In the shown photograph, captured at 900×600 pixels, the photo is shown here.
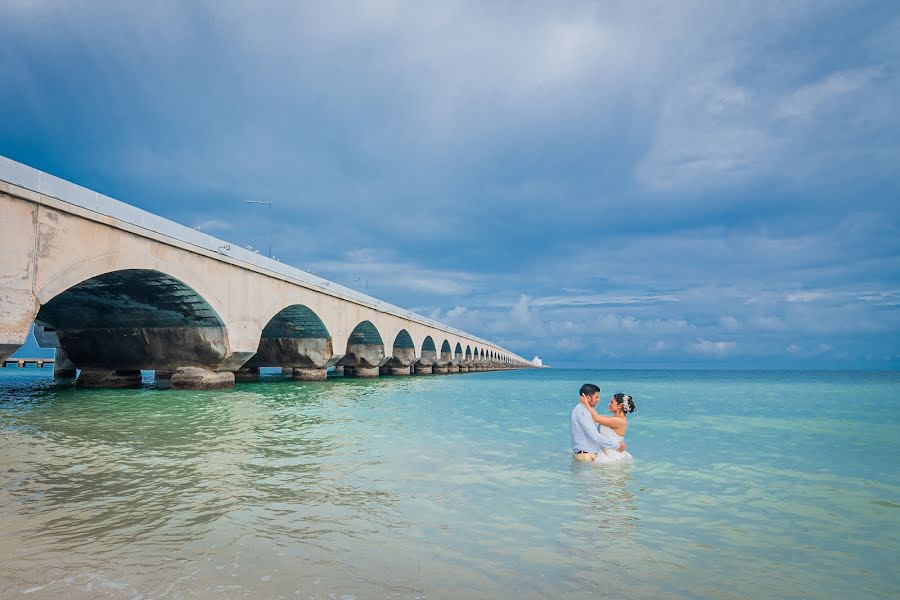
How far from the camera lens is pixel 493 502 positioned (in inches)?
229

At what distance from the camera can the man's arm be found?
7902mm

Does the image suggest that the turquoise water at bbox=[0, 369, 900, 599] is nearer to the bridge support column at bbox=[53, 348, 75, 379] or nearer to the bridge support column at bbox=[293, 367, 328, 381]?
the bridge support column at bbox=[293, 367, 328, 381]

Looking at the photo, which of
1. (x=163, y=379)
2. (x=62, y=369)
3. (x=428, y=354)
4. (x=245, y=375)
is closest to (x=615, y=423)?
(x=163, y=379)

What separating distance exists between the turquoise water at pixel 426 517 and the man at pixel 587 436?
42cm

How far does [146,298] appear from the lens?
18422 mm

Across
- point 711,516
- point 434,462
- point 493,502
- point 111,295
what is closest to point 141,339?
point 111,295

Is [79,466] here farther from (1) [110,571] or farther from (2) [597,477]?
(2) [597,477]

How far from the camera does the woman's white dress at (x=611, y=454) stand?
26.2 feet

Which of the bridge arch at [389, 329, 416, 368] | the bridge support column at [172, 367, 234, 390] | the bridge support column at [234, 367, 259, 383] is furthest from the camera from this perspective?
the bridge arch at [389, 329, 416, 368]

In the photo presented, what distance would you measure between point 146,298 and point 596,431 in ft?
55.1

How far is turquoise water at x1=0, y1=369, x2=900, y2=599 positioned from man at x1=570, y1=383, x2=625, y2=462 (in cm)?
42

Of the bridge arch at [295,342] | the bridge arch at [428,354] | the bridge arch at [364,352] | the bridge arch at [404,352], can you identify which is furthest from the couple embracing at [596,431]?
the bridge arch at [428,354]

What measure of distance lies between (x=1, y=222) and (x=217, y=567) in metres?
11.3

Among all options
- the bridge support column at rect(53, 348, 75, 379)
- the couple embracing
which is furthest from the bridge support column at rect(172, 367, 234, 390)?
the couple embracing
